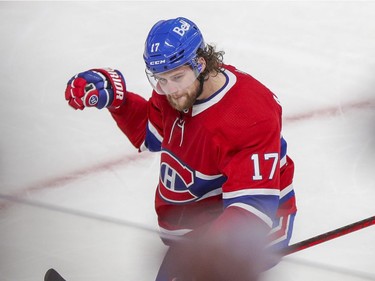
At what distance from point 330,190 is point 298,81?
0.82 metres

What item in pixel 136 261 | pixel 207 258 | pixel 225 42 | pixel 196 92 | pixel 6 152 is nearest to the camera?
pixel 207 258

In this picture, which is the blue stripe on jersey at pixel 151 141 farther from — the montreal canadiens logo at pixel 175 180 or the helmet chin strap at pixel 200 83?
the helmet chin strap at pixel 200 83

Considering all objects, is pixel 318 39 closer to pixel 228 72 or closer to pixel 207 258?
pixel 228 72

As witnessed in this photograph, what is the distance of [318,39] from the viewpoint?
418 cm

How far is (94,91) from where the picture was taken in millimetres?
2367

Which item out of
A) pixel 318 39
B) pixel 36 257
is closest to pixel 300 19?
pixel 318 39

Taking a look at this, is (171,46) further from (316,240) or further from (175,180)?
(316,240)

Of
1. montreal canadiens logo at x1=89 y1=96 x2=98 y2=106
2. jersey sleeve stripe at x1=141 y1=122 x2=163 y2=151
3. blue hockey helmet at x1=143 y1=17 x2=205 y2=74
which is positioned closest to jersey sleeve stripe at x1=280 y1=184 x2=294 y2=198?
jersey sleeve stripe at x1=141 y1=122 x2=163 y2=151

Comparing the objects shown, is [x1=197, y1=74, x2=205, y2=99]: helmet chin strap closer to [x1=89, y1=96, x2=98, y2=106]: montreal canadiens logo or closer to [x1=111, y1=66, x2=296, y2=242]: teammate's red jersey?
[x1=111, y1=66, x2=296, y2=242]: teammate's red jersey

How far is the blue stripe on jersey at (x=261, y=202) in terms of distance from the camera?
1943 millimetres

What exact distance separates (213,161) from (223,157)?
0.23 feet

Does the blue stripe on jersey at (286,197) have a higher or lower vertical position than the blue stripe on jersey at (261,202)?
lower

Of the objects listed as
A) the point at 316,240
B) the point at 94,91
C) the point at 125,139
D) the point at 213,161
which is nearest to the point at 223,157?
the point at 213,161

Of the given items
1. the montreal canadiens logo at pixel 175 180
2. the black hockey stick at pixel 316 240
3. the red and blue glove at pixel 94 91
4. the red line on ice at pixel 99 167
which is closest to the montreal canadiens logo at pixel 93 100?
the red and blue glove at pixel 94 91
